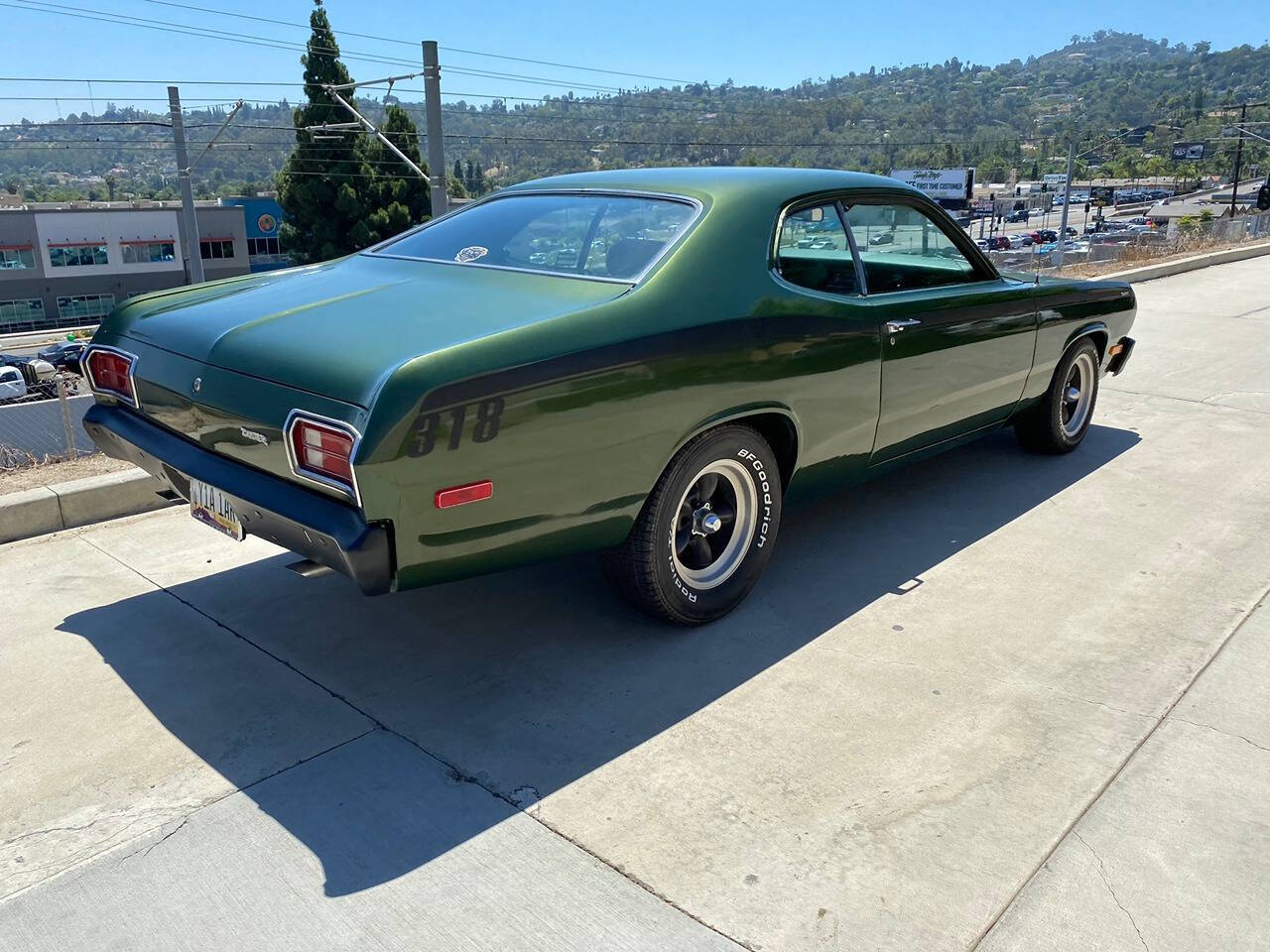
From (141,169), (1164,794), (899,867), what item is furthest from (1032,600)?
(141,169)

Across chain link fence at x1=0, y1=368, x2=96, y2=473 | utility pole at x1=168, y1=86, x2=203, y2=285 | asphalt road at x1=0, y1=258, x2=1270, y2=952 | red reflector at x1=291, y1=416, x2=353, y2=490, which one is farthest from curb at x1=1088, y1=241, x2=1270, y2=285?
utility pole at x1=168, y1=86, x2=203, y2=285

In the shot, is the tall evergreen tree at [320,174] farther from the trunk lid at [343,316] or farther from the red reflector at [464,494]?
the red reflector at [464,494]

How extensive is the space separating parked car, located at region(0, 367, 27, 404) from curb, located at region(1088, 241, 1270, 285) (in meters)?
21.6

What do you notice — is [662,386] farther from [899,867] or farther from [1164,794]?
[1164,794]

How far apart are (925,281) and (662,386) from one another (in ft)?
6.28

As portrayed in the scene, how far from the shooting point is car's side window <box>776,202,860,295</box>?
387 centimetres

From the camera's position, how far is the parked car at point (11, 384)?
2403 centimetres

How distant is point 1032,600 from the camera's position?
13.1ft

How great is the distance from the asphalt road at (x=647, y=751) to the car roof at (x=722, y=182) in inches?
60.5

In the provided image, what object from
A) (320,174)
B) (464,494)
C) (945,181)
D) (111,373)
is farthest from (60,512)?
(945,181)

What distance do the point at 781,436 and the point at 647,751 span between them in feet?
4.53

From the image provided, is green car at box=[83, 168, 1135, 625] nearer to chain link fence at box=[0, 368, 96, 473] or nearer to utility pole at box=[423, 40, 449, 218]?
chain link fence at box=[0, 368, 96, 473]

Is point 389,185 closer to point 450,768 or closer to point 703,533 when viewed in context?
point 703,533

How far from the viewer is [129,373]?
352cm
